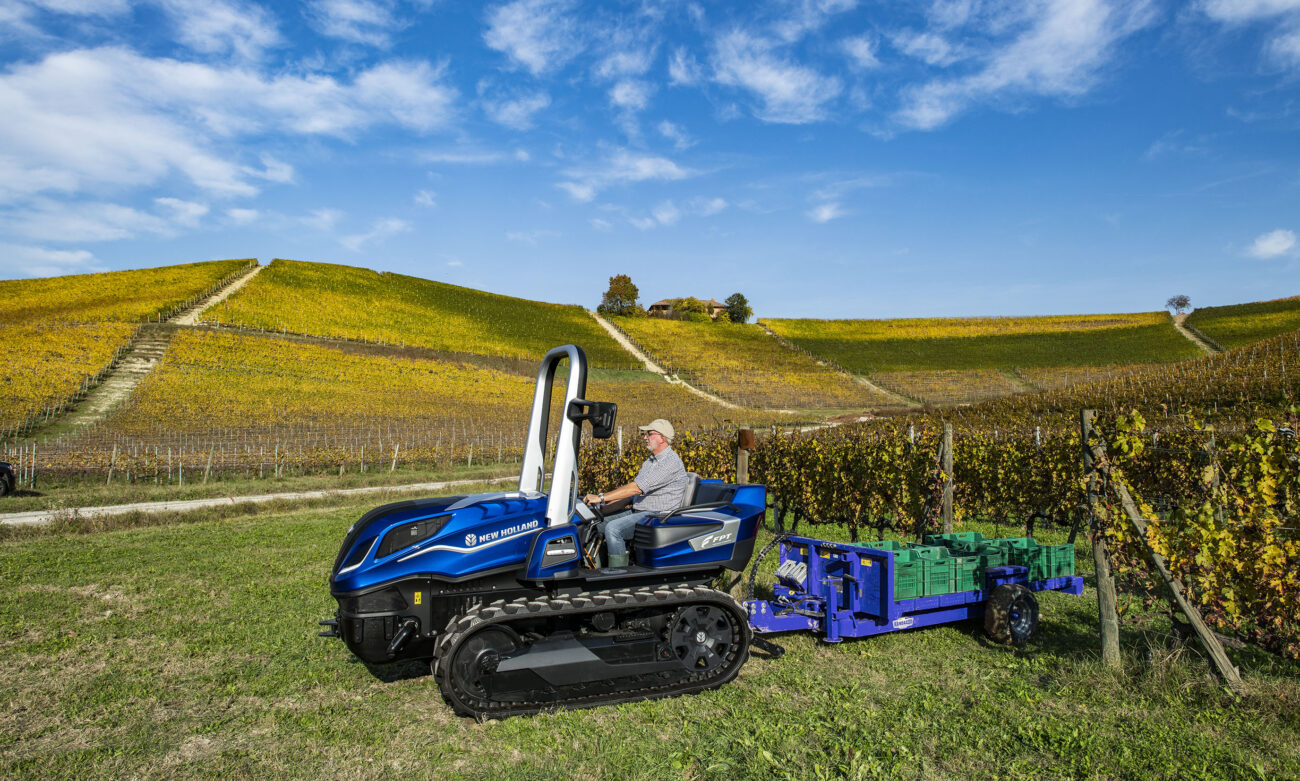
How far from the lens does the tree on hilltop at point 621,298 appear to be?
94.4 metres

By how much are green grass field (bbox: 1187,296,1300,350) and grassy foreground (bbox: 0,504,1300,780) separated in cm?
7430

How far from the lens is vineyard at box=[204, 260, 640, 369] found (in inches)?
2325

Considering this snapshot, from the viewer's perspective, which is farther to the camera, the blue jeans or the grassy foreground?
the blue jeans

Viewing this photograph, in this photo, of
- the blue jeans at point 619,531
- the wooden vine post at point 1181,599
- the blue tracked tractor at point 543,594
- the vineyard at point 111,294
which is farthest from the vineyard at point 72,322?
the wooden vine post at point 1181,599

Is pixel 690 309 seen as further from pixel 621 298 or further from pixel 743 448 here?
pixel 743 448

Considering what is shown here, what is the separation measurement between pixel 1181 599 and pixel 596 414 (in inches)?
166

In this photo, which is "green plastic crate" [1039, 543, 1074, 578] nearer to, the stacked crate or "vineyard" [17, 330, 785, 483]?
the stacked crate

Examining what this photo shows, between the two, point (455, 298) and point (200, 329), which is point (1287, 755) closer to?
point (200, 329)

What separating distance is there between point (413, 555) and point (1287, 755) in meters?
5.29

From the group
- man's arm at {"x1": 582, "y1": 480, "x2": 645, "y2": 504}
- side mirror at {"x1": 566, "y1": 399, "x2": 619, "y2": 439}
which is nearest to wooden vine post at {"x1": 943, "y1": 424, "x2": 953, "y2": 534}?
man's arm at {"x1": 582, "y1": 480, "x2": 645, "y2": 504}

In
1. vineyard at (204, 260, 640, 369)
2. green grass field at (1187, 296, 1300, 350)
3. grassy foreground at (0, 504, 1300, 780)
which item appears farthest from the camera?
green grass field at (1187, 296, 1300, 350)

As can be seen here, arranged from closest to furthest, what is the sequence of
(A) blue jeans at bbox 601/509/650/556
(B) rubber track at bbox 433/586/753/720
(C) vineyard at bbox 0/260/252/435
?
(B) rubber track at bbox 433/586/753/720 < (A) blue jeans at bbox 601/509/650/556 < (C) vineyard at bbox 0/260/252/435

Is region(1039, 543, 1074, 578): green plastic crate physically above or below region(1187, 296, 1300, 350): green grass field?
below

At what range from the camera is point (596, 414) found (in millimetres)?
5262
